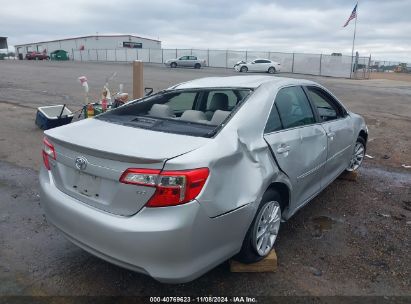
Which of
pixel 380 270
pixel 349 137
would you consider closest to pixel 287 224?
pixel 380 270

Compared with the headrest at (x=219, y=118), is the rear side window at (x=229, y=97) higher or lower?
higher

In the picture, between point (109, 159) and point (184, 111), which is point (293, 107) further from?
point (109, 159)

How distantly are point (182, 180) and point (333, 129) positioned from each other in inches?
99.9

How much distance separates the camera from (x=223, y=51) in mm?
47031

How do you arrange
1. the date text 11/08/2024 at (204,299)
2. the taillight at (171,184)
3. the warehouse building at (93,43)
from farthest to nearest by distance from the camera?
the warehouse building at (93,43)
the date text 11/08/2024 at (204,299)
the taillight at (171,184)

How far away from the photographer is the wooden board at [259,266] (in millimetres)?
2956

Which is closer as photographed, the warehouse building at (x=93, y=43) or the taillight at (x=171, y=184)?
the taillight at (x=171, y=184)

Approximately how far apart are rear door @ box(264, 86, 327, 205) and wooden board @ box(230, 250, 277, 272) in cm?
64

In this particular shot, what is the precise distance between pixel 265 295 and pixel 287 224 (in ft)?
4.16

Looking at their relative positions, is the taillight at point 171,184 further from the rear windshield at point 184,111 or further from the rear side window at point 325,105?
the rear side window at point 325,105

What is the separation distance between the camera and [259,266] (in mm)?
3000

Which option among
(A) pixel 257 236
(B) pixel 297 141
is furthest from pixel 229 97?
(A) pixel 257 236

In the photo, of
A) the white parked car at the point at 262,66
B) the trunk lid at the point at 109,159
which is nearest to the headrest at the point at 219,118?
the trunk lid at the point at 109,159

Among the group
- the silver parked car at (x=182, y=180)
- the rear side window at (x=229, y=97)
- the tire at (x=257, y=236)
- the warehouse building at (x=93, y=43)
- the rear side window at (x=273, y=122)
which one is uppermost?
the warehouse building at (x=93, y=43)
